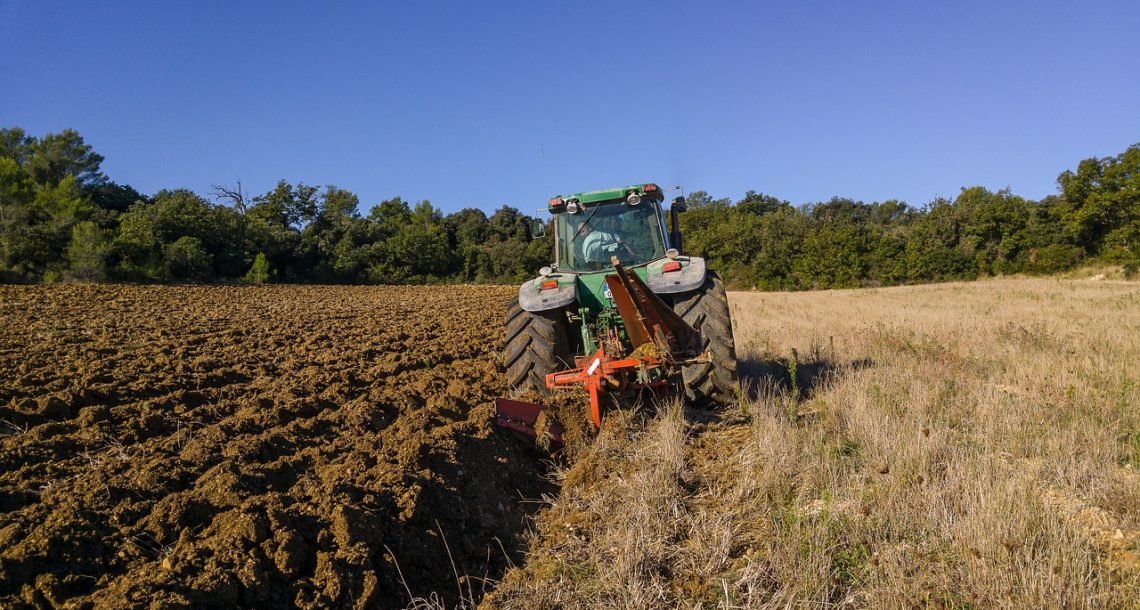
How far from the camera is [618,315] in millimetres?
5793

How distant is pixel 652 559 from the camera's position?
296cm

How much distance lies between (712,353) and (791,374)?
0.95 meters

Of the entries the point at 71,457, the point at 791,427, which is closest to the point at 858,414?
the point at 791,427

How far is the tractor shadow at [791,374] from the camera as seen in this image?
605cm

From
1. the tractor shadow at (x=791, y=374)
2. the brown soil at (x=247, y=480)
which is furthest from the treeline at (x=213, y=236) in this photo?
the tractor shadow at (x=791, y=374)

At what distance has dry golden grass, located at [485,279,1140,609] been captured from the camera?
2629 millimetres

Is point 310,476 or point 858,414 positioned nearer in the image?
point 310,476

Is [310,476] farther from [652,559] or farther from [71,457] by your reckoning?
[652,559]

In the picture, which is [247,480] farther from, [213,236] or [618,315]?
[213,236]

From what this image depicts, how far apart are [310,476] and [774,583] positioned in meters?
2.42

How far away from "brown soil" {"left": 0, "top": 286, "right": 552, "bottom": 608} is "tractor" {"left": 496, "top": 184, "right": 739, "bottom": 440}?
0.65m

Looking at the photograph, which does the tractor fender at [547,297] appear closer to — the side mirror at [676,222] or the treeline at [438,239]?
the side mirror at [676,222]

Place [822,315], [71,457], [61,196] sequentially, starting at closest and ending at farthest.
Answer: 1. [71,457]
2. [822,315]
3. [61,196]

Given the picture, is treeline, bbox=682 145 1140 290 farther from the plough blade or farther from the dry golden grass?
the plough blade
